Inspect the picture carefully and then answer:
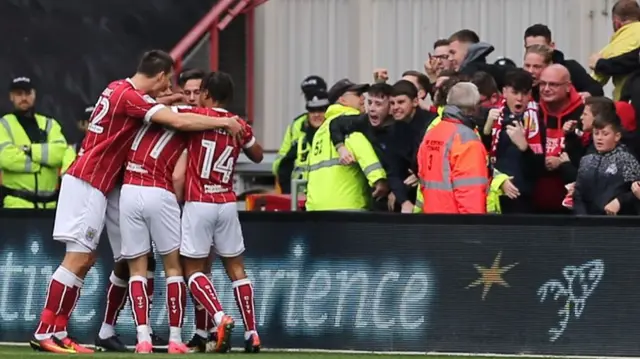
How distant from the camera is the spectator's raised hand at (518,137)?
1429 cm

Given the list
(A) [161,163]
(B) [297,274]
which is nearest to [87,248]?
(A) [161,163]

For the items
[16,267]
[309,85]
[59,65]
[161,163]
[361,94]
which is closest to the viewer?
[161,163]

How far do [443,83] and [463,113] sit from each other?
3.02ft

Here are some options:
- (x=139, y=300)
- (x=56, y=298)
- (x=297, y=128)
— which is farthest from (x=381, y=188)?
(x=297, y=128)

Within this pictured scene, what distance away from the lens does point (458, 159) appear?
1391 cm

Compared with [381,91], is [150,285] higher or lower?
lower

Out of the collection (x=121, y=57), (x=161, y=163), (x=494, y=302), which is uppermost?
(x=121, y=57)

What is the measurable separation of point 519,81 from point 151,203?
10.3 ft

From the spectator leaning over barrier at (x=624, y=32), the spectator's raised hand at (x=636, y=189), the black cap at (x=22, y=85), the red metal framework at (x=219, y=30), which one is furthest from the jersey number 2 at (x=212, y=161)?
the red metal framework at (x=219, y=30)

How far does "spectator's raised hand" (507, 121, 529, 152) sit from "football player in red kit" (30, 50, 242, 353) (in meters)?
2.30

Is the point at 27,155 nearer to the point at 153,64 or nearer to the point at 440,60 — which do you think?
the point at 440,60

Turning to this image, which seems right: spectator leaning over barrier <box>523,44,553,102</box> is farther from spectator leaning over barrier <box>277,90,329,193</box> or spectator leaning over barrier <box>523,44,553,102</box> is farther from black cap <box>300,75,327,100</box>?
black cap <box>300,75,327,100</box>

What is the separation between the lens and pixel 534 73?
594 inches

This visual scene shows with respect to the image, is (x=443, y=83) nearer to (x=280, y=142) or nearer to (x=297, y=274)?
(x=297, y=274)
